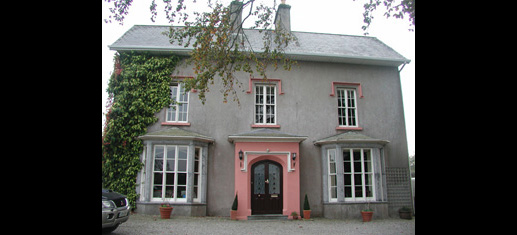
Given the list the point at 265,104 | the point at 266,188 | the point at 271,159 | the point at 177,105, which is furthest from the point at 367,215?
the point at 177,105

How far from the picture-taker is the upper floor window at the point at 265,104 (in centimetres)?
1353

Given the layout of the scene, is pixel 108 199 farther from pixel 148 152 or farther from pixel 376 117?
pixel 376 117

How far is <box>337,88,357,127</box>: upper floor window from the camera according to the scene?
1409cm

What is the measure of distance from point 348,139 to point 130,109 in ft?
28.3

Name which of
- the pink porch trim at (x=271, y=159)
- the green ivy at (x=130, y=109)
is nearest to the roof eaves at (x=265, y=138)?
the pink porch trim at (x=271, y=159)

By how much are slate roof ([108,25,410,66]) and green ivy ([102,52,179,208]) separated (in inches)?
20.2

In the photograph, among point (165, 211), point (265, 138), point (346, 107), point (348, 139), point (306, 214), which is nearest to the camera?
point (165, 211)

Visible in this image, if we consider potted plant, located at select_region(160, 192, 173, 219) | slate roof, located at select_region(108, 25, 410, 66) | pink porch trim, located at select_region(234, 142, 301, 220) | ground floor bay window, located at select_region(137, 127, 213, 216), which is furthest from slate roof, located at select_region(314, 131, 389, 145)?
potted plant, located at select_region(160, 192, 173, 219)

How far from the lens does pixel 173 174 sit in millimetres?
12211

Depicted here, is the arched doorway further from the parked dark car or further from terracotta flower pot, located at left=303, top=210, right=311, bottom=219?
the parked dark car

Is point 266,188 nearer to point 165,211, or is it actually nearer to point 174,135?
point 165,211
